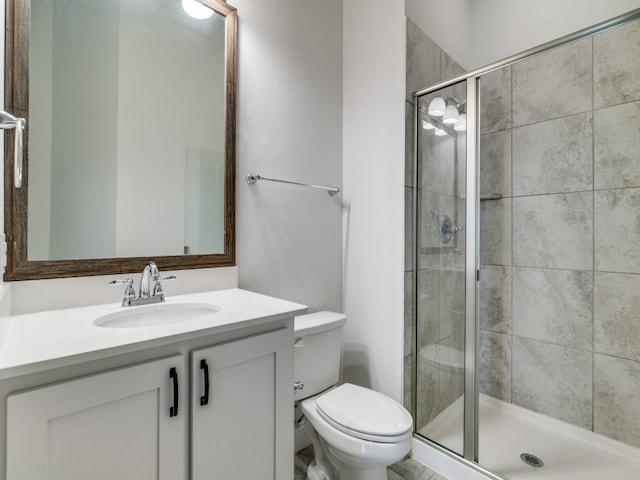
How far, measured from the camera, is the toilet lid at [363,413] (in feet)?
3.83

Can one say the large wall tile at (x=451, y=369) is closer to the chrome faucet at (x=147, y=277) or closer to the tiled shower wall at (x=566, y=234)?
the tiled shower wall at (x=566, y=234)

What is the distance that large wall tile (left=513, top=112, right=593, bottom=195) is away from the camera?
5.97 feet

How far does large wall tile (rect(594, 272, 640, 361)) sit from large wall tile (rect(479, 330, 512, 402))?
484 mm

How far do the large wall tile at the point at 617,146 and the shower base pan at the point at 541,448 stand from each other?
1.39 meters

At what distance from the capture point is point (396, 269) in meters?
1.66

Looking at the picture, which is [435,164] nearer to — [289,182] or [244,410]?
[289,182]

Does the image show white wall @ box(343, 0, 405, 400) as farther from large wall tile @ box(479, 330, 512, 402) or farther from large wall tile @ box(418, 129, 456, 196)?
large wall tile @ box(479, 330, 512, 402)

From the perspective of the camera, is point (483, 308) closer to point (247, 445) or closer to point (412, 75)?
point (412, 75)

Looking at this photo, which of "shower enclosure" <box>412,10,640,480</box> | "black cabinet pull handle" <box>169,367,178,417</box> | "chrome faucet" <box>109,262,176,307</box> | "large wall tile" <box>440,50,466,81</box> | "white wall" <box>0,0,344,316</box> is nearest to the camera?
"black cabinet pull handle" <box>169,367,178,417</box>

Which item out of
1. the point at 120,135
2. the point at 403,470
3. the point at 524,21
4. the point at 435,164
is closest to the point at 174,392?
the point at 120,135

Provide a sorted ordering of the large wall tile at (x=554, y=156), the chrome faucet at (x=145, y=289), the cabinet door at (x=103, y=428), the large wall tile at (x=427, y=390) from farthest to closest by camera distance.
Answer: the large wall tile at (x=554, y=156) < the large wall tile at (x=427, y=390) < the chrome faucet at (x=145, y=289) < the cabinet door at (x=103, y=428)

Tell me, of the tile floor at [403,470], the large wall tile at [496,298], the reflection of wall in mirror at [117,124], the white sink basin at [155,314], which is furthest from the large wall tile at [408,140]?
the tile floor at [403,470]

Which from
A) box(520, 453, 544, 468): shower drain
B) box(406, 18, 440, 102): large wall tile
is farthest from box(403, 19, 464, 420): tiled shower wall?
box(520, 453, 544, 468): shower drain

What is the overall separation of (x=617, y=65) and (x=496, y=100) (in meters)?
0.59
